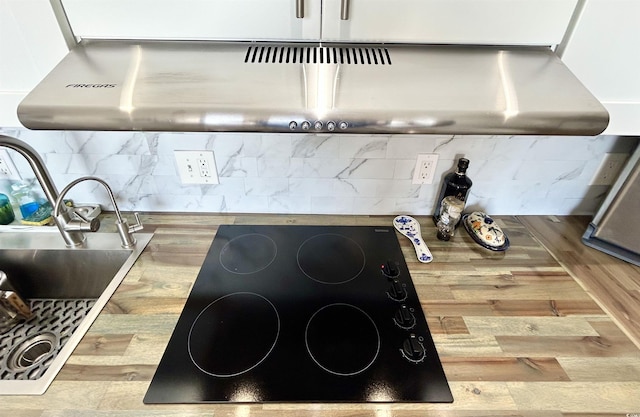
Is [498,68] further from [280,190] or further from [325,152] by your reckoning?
[280,190]

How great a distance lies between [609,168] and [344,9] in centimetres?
106

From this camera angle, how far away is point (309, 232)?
108 cm

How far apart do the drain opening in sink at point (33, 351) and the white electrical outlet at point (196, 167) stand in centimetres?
60

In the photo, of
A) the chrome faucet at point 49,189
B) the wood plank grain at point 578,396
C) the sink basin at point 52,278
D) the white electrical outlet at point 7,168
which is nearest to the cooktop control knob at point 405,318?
the wood plank grain at point 578,396

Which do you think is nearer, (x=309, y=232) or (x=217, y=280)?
(x=217, y=280)

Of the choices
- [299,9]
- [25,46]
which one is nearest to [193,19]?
[299,9]

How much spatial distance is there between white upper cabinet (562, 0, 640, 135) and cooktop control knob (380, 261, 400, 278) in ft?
1.99

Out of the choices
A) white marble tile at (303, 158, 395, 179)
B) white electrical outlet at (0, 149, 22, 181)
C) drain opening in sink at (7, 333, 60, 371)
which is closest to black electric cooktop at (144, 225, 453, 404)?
white marble tile at (303, 158, 395, 179)

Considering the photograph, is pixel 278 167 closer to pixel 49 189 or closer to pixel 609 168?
pixel 49 189

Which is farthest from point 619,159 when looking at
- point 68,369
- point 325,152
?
point 68,369

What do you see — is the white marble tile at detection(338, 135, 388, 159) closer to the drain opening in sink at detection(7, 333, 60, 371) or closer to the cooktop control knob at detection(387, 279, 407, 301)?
the cooktop control knob at detection(387, 279, 407, 301)

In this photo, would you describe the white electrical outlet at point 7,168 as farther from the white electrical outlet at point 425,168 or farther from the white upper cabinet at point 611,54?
the white upper cabinet at point 611,54

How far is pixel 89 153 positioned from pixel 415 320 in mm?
1093

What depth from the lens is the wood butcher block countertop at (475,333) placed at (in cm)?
64
